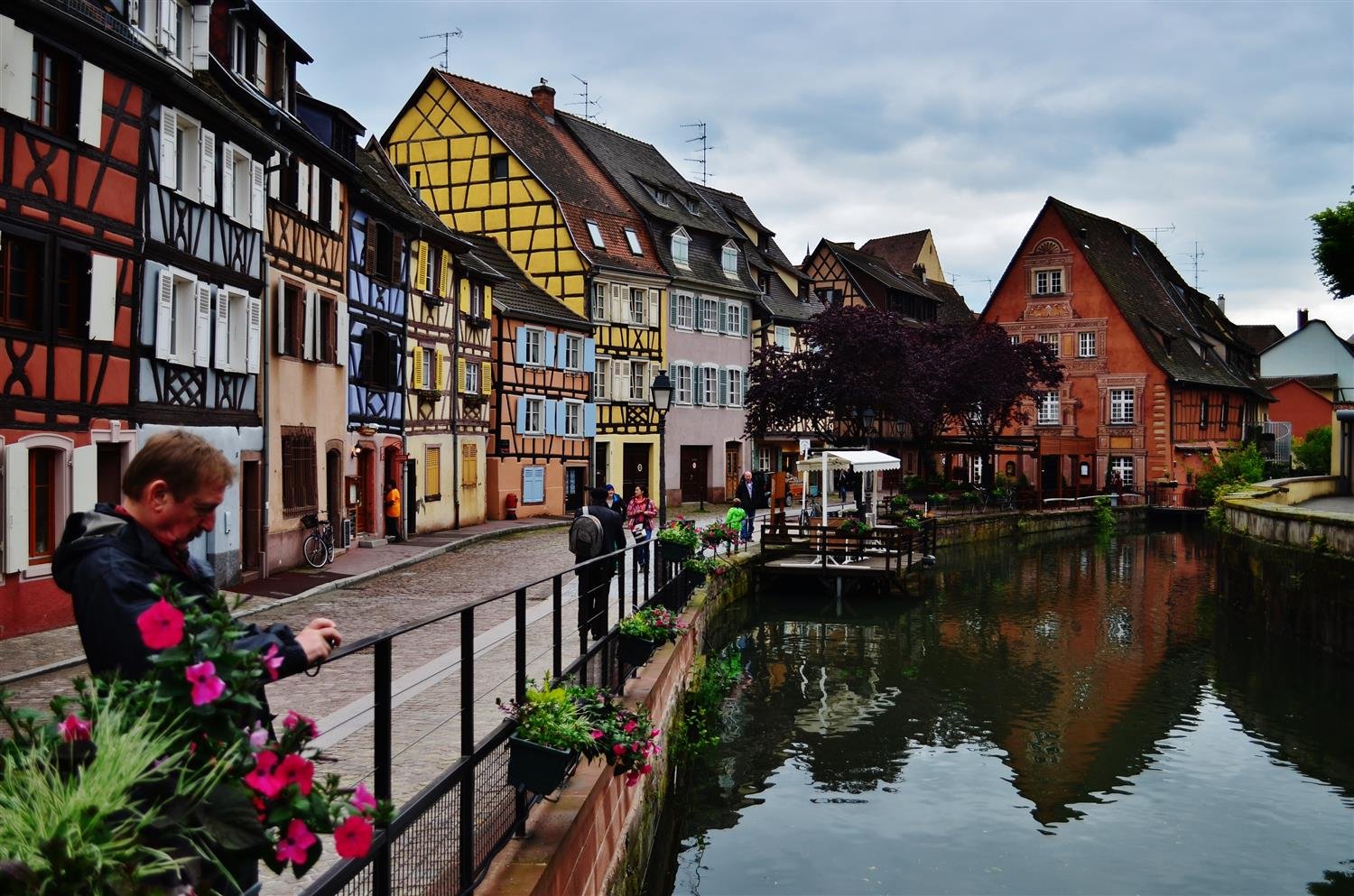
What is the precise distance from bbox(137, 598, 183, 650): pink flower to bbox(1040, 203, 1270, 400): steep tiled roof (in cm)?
6097

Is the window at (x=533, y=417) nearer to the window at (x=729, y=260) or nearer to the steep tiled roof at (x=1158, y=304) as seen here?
the window at (x=729, y=260)

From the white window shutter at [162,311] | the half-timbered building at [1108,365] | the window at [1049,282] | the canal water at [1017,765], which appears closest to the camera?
the canal water at [1017,765]

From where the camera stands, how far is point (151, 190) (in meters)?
16.6

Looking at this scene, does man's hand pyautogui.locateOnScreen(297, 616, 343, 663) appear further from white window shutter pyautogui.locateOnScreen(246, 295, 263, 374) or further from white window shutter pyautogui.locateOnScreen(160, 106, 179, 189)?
white window shutter pyautogui.locateOnScreen(246, 295, 263, 374)

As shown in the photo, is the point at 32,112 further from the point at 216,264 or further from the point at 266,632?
the point at 266,632

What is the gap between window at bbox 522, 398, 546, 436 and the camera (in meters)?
37.2

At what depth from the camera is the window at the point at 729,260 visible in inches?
1937

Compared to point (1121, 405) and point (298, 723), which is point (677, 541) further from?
point (1121, 405)

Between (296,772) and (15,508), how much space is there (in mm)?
12901

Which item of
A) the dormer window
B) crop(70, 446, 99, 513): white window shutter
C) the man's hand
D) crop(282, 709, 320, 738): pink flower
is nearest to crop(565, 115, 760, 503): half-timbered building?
the dormer window

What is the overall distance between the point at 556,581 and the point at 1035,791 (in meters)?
8.27

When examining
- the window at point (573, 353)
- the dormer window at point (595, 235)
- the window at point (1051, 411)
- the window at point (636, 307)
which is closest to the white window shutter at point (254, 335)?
the window at point (573, 353)

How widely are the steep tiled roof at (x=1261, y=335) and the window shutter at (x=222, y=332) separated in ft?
313

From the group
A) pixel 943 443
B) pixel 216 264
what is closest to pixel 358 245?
pixel 216 264
